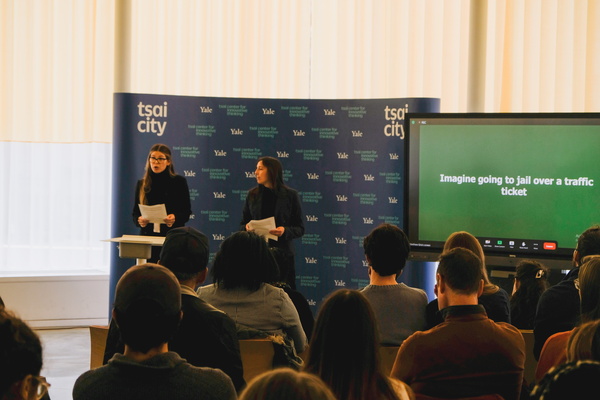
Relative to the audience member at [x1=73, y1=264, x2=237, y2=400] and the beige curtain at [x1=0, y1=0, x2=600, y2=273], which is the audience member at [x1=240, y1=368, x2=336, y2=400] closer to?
the audience member at [x1=73, y1=264, x2=237, y2=400]

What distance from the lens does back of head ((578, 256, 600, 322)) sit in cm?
291

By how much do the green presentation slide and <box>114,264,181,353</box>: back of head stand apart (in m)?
5.07

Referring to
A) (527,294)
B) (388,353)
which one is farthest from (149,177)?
(388,353)

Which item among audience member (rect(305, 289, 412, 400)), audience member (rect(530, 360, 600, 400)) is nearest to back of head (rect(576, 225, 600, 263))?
audience member (rect(305, 289, 412, 400))

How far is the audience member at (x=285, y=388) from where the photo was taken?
1.17 metres

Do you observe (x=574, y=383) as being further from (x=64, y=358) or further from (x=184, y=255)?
(x=64, y=358)

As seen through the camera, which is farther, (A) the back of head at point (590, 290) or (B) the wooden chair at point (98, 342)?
(B) the wooden chair at point (98, 342)

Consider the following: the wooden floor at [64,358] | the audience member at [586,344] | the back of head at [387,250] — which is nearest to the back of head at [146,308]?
the audience member at [586,344]

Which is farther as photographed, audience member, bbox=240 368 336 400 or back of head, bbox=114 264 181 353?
back of head, bbox=114 264 181 353

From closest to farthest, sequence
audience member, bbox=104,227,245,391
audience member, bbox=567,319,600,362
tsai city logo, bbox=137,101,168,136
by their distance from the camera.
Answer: audience member, bbox=567,319,600,362 < audience member, bbox=104,227,245,391 < tsai city logo, bbox=137,101,168,136

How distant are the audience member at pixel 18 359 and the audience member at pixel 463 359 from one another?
1.49 m

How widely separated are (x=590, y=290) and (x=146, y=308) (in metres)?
1.75

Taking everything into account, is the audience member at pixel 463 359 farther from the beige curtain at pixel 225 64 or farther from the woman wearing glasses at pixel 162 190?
the beige curtain at pixel 225 64

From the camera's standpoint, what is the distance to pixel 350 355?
2.09m
